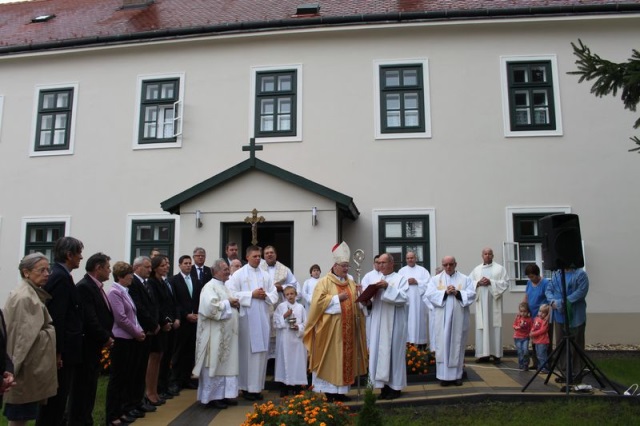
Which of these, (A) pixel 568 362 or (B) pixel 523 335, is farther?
(B) pixel 523 335

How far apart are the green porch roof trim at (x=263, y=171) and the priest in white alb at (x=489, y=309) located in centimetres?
302

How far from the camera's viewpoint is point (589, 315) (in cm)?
1286

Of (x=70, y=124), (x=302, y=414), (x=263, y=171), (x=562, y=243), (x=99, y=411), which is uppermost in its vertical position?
(x=70, y=124)

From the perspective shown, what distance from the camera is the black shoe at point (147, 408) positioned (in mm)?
7566

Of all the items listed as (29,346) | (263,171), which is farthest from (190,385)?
(263,171)

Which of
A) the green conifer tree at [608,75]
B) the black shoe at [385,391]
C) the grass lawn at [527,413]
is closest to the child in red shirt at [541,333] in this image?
the grass lawn at [527,413]

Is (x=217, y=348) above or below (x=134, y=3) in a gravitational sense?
below

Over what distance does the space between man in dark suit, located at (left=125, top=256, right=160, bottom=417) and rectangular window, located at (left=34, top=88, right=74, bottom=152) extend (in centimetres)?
915

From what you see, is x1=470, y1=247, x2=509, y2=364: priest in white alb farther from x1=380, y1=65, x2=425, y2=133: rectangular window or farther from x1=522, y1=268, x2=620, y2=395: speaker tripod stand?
x1=380, y1=65, x2=425, y2=133: rectangular window

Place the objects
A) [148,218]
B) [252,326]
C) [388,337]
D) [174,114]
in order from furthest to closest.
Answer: [174,114]
[148,218]
[252,326]
[388,337]

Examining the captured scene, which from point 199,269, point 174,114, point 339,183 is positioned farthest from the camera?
point 174,114

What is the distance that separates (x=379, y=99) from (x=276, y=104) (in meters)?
2.49

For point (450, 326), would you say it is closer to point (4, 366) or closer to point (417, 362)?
point (417, 362)

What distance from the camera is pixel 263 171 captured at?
1234 centimetres
